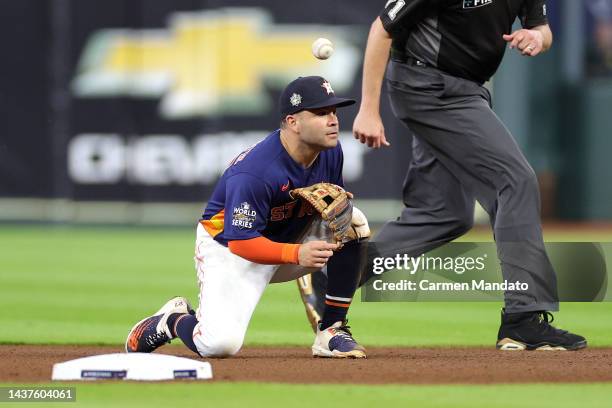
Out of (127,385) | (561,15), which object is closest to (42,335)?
(127,385)

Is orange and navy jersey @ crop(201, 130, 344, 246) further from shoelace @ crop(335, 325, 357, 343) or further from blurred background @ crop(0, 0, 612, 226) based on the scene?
blurred background @ crop(0, 0, 612, 226)

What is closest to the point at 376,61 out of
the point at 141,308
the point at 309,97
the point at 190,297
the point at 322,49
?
the point at 322,49

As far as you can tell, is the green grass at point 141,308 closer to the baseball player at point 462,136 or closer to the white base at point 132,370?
the baseball player at point 462,136

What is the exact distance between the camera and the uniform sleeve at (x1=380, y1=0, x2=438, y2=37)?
19.7 ft

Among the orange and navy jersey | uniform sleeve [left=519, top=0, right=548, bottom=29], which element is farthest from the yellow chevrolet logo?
the orange and navy jersey

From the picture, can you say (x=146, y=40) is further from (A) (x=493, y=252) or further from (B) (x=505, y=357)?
(B) (x=505, y=357)

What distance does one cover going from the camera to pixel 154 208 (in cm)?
1470

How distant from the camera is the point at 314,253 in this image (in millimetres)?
5340

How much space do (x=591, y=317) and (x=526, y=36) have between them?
2.29m

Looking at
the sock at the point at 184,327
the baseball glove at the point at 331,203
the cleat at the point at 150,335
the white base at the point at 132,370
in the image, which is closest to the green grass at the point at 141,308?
the cleat at the point at 150,335

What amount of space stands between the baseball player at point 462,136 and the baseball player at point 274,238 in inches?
16.6

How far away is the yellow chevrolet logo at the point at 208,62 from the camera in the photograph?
47.6ft

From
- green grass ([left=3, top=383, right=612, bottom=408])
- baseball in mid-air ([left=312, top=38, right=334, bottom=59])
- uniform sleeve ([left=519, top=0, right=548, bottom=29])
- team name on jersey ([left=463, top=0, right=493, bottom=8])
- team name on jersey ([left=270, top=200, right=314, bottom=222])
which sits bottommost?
green grass ([left=3, top=383, right=612, bottom=408])

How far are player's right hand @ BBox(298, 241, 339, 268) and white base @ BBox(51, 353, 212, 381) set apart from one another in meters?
0.66
